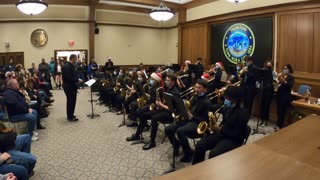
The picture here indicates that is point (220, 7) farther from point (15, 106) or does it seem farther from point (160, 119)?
point (15, 106)

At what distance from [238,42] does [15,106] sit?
7.60 metres

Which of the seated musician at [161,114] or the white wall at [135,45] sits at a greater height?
the white wall at [135,45]

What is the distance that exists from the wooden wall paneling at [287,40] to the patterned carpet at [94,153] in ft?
8.24

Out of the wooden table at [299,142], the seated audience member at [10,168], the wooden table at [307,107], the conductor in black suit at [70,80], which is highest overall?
the conductor in black suit at [70,80]

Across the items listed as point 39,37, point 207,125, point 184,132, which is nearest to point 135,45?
point 39,37

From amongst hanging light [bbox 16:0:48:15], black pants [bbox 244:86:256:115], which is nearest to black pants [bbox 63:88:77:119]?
hanging light [bbox 16:0:48:15]

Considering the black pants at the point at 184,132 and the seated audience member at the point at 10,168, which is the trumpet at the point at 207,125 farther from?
the seated audience member at the point at 10,168

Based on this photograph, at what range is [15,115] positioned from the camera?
16.0 feet

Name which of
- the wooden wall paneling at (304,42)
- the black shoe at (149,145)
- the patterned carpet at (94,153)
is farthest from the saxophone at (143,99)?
the wooden wall paneling at (304,42)

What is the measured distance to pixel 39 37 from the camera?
1323 cm

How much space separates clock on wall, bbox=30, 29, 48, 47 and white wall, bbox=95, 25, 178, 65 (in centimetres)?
255

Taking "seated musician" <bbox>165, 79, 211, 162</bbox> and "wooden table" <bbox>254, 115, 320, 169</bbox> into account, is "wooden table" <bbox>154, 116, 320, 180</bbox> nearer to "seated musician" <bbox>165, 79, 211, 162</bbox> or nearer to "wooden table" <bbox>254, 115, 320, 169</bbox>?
"wooden table" <bbox>254, 115, 320, 169</bbox>

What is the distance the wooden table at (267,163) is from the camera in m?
2.00

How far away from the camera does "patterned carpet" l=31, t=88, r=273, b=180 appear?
392 cm
